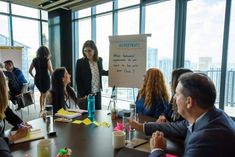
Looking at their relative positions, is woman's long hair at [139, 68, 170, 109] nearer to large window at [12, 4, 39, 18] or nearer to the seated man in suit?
the seated man in suit

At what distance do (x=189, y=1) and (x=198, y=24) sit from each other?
510 mm

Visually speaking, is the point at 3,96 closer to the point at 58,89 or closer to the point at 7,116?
the point at 7,116

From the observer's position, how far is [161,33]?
15.5 feet

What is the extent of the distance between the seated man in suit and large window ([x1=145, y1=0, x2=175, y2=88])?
3316 millimetres

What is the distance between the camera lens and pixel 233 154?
923 millimetres

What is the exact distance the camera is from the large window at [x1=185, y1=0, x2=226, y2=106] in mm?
3852

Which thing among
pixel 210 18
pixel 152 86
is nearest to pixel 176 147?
pixel 152 86

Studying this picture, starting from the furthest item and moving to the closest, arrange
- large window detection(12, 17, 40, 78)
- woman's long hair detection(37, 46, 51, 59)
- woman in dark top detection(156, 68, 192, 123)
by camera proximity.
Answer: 1. large window detection(12, 17, 40, 78)
2. woman's long hair detection(37, 46, 51, 59)
3. woman in dark top detection(156, 68, 192, 123)

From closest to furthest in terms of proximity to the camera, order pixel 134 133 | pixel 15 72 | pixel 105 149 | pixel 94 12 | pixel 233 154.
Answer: pixel 233 154
pixel 105 149
pixel 134 133
pixel 15 72
pixel 94 12

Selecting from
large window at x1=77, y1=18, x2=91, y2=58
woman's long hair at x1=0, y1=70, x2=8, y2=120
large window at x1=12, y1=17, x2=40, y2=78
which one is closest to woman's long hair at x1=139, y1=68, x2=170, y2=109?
woman's long hair at x1=0, y1=70, x2=8, y2=120

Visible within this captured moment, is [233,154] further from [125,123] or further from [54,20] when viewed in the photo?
[54,20]

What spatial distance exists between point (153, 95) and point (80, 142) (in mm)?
1139

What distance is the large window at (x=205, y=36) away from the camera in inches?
152

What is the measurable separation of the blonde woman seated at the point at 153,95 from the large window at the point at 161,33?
210 cm
